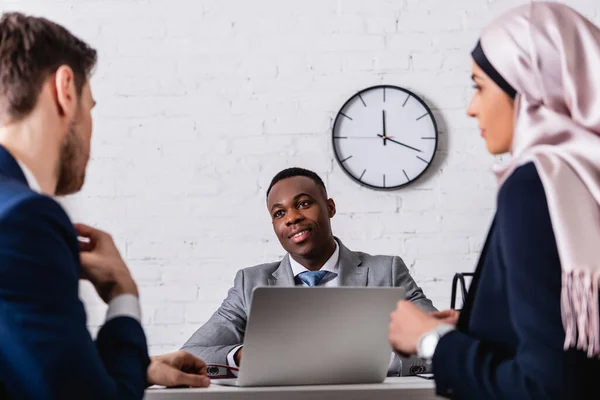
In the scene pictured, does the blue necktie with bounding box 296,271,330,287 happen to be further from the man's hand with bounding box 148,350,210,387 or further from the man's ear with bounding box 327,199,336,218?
the man's hand with bounding box 148,350,210,387

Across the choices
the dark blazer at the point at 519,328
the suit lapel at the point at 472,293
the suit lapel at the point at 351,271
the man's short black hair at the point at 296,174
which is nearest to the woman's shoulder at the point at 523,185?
the dark blazer at the point at 519,328

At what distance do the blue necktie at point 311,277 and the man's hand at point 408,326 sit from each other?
1.70 meters

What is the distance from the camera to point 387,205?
12.2 ft

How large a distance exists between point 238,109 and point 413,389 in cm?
238

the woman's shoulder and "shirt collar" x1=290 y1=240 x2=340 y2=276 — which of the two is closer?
the woman's shoulder

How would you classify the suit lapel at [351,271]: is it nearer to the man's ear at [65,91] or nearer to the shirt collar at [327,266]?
the shirt collar at [327,266]

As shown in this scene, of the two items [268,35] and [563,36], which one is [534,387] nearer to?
[563,36]

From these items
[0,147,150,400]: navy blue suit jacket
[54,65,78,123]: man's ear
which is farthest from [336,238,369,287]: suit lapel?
[0,147,150,400]: navy blue suit jacket

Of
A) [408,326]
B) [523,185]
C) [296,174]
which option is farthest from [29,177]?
[296,174]

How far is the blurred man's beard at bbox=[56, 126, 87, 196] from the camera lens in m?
1.38

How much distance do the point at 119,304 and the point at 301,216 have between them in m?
1.90

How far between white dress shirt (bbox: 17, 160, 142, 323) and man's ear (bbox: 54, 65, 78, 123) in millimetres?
120

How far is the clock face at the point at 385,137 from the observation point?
3.71m

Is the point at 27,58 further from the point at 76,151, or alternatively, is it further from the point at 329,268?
the point at 329,268
